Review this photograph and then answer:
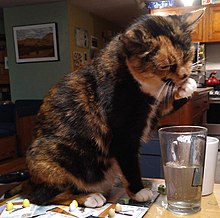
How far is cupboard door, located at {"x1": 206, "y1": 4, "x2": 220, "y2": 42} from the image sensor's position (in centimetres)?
364

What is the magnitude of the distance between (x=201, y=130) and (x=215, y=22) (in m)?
3.35

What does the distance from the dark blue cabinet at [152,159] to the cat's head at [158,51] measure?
1.92 ft

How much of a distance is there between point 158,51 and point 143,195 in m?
0.39

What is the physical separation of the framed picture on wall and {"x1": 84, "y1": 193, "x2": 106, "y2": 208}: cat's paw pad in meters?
3.91

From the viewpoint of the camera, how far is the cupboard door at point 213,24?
143 inches

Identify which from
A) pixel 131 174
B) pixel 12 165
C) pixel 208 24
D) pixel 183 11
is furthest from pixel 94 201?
pixel 208 24

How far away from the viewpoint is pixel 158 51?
72 cm

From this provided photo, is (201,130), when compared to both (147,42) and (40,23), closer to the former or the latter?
(147,42)

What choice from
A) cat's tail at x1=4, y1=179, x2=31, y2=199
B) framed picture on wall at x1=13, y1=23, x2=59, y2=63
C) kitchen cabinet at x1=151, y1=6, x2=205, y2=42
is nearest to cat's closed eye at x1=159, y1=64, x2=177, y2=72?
cat's tail at x1=4, y1=179, x2=31, y2=199

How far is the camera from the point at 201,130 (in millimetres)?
739

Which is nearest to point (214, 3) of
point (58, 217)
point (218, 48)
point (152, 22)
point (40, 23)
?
point (218, 48)

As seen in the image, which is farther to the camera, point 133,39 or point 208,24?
point 208,24

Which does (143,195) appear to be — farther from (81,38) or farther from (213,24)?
(81,38)

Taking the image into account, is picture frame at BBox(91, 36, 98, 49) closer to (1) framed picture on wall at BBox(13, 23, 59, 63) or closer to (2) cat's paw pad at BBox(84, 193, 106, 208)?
(1) framed picture on wall at BBox(13, 23, 59, 63)
